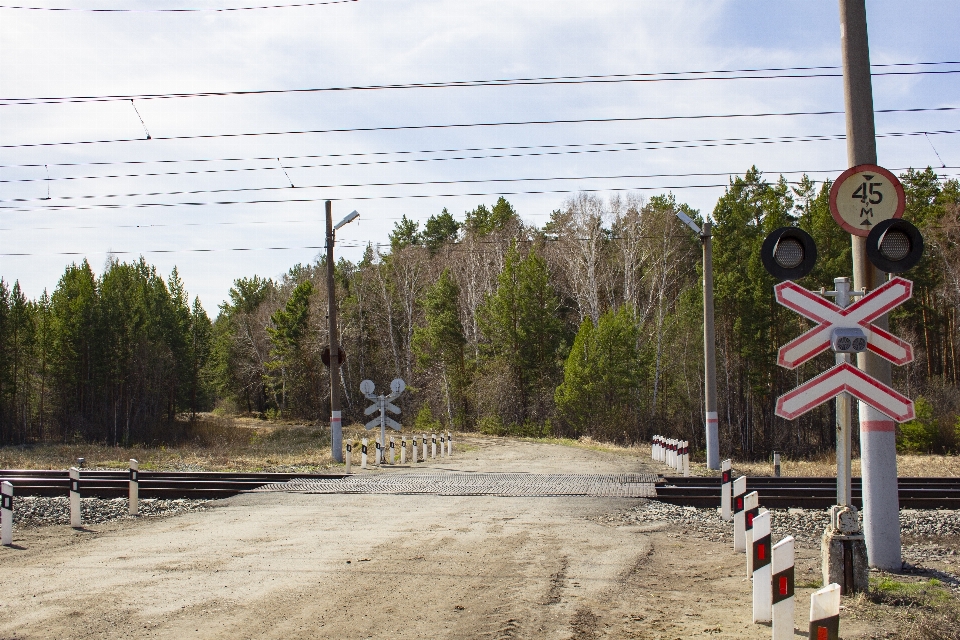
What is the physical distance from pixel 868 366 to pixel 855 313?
154cm

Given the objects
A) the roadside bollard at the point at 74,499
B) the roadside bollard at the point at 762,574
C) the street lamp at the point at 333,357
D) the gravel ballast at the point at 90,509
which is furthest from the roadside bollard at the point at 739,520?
the street lamp at the point at 333,357

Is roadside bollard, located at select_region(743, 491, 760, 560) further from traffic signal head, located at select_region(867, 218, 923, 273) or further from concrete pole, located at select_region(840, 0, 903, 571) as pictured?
traffic signal head, located at select_region(867, 218, 923, 273)

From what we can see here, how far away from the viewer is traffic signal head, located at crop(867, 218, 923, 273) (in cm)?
740

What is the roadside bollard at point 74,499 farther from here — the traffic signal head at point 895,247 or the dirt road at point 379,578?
the traffic signal head at point 895,247

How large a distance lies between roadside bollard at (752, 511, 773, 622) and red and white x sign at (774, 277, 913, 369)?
1448mm

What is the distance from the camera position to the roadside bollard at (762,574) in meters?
6.98

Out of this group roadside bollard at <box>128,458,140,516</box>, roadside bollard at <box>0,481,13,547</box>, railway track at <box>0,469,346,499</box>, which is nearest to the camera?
roadside bollard at <box>0,481,13,547</box>

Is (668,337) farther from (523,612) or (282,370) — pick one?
(523,612)

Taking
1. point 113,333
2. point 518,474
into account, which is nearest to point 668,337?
point 518,474

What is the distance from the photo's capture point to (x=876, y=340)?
24.5ft

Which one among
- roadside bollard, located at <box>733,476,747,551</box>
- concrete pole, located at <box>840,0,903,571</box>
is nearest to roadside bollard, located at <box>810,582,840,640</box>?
concrete pole, located at <box>840,0,903,571</box>

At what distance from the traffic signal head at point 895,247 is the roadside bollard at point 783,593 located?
284cm

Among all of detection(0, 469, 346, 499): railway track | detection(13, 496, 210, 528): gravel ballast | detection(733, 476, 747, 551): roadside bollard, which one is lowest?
detection(13, 496, 210, 528): gravel ballast

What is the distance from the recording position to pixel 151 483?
18.7 m
